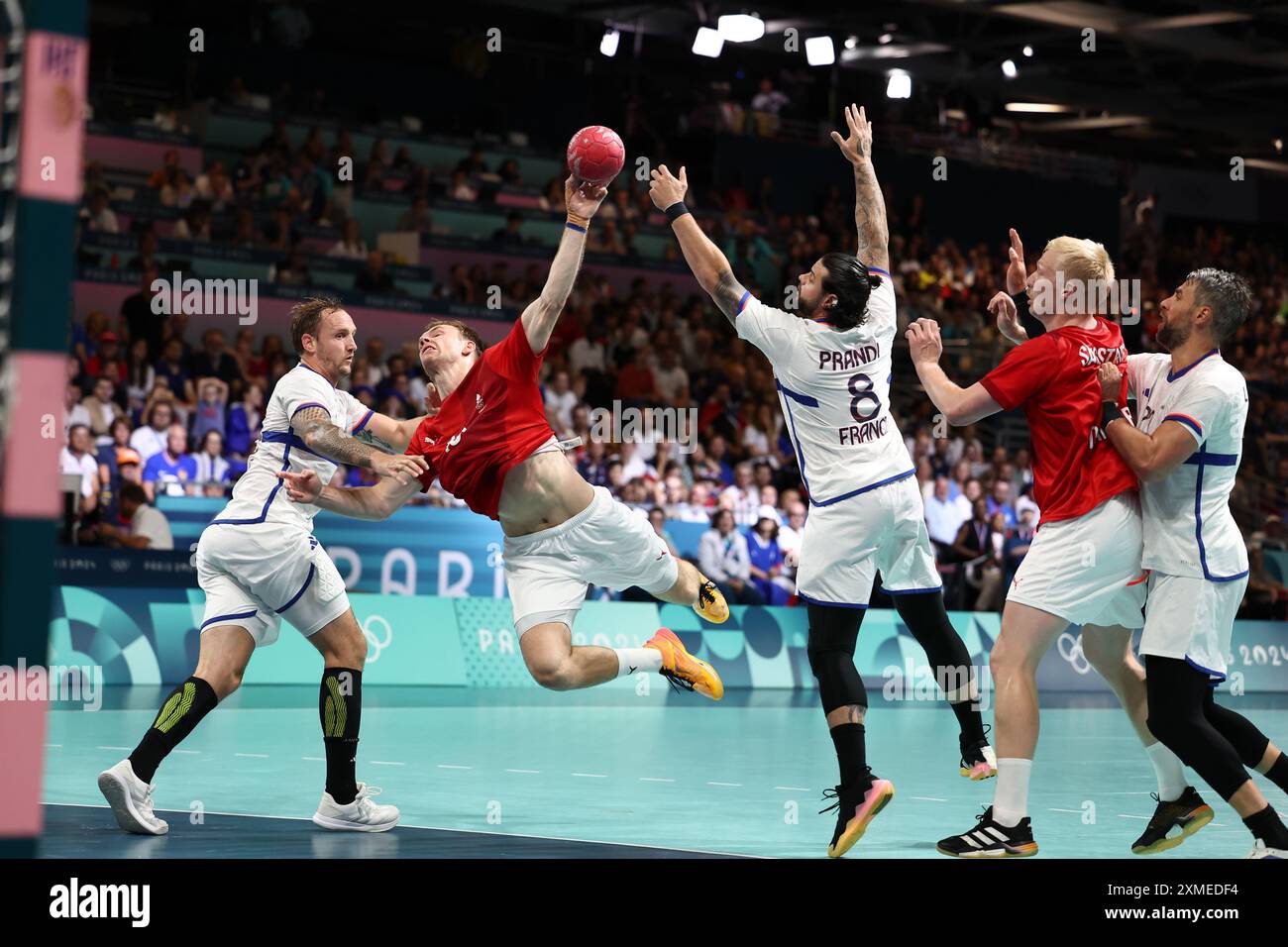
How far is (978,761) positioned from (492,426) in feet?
9.25

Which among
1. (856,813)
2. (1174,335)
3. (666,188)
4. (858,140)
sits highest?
(858,140)

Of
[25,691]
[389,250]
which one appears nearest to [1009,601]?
[25,691]

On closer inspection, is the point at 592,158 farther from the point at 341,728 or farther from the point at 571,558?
the point at 341,728

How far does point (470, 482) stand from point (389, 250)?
682 inches

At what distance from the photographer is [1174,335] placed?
6.77 metres

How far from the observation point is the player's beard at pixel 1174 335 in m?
6.73

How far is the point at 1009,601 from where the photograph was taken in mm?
6742

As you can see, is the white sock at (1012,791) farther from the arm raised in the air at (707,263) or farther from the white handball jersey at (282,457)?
the white handball jersey at (282,457)

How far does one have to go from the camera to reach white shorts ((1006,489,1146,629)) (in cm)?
658

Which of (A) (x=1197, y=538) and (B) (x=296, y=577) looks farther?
(B) (x=296, y=577)

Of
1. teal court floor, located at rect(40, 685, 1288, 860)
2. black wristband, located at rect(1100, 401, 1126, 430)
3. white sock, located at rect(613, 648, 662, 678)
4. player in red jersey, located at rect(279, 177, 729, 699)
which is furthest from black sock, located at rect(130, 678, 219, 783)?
black wristband, located at rect(1100, 401, 1126, 430)

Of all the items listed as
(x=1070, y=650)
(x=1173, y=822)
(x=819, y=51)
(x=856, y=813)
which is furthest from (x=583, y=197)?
(x=819, y=51)

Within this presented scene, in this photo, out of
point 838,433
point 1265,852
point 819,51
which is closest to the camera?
point 1265,852
